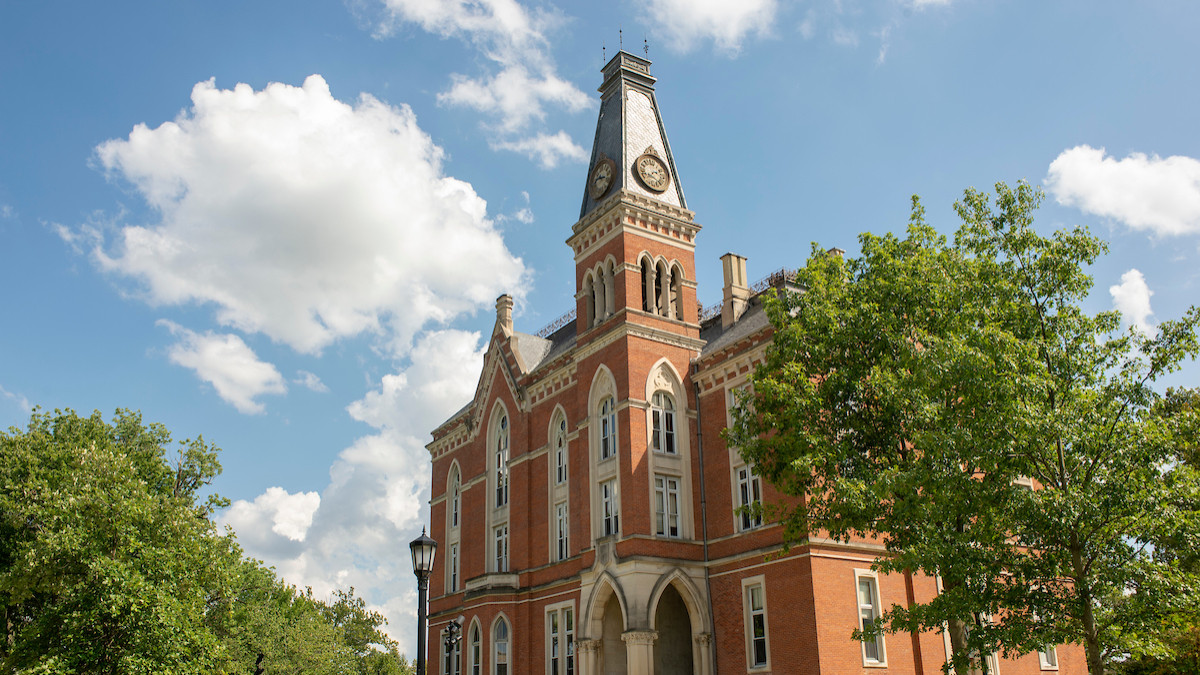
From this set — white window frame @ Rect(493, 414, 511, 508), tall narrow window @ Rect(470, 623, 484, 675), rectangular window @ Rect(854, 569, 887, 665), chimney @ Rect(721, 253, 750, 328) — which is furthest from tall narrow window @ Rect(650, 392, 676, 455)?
tall narrow window @ Rect(470, 623, 484, 675)

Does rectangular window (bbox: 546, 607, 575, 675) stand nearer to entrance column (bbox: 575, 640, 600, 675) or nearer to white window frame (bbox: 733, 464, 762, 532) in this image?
entrance column (bbox: 575, 640, 600, 675)

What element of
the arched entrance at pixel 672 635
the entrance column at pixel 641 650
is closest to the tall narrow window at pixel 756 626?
the entrance column at pixel 641 650

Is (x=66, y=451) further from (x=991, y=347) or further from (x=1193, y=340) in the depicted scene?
(x=1193, y=340)

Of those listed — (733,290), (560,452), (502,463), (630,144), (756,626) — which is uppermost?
(630,144)

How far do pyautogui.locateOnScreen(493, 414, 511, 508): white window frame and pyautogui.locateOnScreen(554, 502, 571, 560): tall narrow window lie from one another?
4462 mm

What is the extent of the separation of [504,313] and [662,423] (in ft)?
47.8

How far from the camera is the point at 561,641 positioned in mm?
38062

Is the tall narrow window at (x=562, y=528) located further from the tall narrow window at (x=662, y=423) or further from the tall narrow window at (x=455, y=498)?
the tall narrow window at (x=455, y=498)

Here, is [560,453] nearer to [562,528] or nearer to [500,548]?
[562,528]

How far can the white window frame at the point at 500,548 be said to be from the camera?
43.8 meters

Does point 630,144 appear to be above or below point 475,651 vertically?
above

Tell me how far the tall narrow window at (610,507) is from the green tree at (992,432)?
12.6 metres

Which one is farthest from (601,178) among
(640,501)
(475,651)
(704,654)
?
(475,651)

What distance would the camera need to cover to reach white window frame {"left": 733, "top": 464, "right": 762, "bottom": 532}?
33.1m
